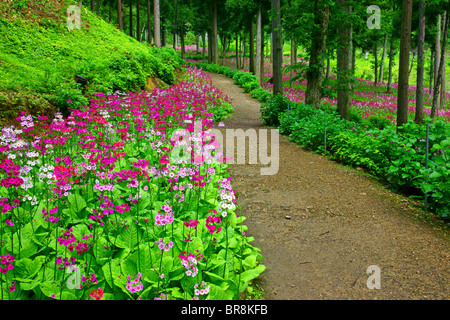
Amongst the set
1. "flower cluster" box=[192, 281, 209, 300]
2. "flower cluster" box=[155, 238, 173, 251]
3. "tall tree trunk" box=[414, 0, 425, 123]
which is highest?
"tall tree trunk" box=[414, 0, 425, 123]

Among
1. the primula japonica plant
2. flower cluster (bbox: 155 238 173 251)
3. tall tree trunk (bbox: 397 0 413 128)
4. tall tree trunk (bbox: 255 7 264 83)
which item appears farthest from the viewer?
tall tree trunk (bbox: 255 7 264 83)

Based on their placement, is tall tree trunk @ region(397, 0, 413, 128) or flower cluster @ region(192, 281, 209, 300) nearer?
flower cluster @ region(192, 281, 209, 300)

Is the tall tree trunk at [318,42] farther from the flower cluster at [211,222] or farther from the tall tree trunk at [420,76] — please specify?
the flower cluster at [211,222]

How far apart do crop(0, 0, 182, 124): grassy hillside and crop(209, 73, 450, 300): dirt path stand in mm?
4872

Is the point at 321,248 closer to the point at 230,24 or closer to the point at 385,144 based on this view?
the point at 385,144

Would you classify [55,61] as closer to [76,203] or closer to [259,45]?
[76,203]

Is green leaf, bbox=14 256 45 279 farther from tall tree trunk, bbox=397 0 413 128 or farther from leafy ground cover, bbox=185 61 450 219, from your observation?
tall tree trunk, bbox=397 0 413 128

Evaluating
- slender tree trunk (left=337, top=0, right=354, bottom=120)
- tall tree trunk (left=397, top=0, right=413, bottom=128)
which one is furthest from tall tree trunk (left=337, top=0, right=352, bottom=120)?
tall tree trunk (left=397, top=0, right=413, bottom=128)

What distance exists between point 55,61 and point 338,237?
1015 cm

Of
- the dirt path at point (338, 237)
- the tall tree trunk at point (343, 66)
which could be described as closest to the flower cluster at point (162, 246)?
the dirt path at point (338, 237)

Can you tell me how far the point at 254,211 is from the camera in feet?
17.5

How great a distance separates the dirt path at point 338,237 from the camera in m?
3.41

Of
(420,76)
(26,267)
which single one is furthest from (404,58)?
(26,267)

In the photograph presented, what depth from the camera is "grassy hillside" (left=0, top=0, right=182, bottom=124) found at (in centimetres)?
802
